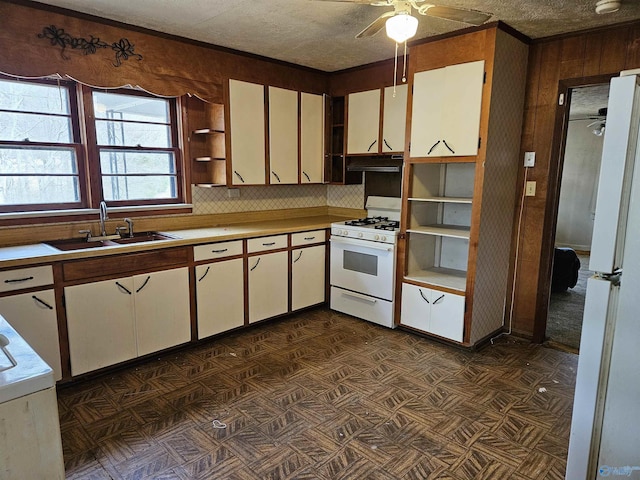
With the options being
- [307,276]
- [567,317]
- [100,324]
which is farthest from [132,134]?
[567,317]

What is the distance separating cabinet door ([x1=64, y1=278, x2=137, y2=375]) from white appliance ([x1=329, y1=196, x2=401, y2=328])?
1940 mm

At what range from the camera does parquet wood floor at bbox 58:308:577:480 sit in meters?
2.03

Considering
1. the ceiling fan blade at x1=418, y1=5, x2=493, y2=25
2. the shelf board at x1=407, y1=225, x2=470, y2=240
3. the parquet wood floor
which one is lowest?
the parquet wood floor

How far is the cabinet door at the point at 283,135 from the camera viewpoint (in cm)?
394

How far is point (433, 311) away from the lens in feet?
11.3

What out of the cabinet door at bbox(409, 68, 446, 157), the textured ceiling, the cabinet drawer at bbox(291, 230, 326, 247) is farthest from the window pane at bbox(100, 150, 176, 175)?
the cabinet door at bbox(409, 68, 446, 157)

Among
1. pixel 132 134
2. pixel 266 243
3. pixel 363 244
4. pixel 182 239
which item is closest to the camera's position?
pixel 182 239

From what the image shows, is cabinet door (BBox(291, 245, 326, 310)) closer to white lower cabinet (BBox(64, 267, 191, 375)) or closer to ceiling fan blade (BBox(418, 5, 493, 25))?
white lower cabinet (BBox(64, 267, 191, 375))

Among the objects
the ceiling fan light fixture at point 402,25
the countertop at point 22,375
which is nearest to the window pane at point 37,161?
the countertop at point 22,375

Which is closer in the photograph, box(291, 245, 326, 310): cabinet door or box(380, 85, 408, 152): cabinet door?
box(380, 85, 408, 152): cabinet door

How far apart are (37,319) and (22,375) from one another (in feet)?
5.88

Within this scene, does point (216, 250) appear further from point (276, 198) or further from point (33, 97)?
point (33, 97)

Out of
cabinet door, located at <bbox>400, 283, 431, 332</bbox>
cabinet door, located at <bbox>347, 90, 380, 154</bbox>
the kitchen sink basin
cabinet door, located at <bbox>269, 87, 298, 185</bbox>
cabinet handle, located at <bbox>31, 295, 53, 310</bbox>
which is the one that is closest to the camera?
cabinet handle, located at <bbox>31, 295, 53, 310</bbox>

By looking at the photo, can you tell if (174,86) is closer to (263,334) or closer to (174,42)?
(174,42)
